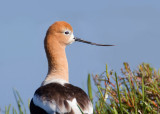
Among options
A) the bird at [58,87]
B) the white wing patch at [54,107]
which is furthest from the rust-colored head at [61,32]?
the white wing patch at [54,107]

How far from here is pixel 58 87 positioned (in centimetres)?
504

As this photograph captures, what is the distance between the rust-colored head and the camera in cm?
625

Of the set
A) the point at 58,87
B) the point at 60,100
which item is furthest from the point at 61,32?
the point at 60,100

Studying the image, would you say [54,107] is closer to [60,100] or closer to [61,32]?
[60,100]

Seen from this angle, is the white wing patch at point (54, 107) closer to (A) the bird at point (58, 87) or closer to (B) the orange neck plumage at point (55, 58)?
(A) the bird at point (58, 87)

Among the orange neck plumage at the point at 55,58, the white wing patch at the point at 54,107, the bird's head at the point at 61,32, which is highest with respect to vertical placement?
the bird's head at the point at 61,32

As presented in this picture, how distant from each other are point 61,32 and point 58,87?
5.22 ft

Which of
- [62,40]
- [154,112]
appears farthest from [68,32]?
[154,112]

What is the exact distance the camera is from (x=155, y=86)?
5027 millimetres

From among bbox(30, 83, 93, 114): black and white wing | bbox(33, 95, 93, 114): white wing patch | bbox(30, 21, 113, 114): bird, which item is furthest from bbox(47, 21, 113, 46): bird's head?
bbox(33, 95, 93, 114): white wing patch

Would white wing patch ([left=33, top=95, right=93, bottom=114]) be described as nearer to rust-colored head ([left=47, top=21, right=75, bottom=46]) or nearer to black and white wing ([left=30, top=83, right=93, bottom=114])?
black and white wing ([left=30, top=83, right=93, bottom=114])

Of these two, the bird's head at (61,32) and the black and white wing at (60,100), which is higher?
the bird's head at (61,32)

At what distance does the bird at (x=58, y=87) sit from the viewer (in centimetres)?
465

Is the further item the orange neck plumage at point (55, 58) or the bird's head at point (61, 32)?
the bird's head at point (61, 32)
